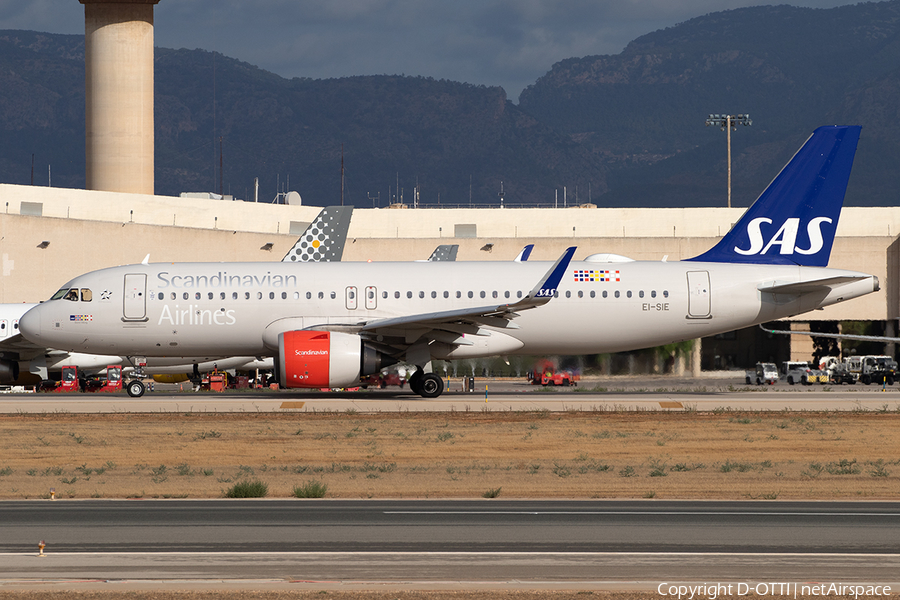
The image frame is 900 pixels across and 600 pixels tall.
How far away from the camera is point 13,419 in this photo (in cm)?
2783

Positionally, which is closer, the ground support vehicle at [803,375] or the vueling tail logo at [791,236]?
the vueling tail logo at [791,236]

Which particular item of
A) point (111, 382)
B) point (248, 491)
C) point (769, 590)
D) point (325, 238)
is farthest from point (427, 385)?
point (769, 590)

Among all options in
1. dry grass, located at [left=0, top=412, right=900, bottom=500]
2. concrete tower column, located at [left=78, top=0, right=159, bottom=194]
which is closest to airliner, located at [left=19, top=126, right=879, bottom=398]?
dry grass, located at [left=0, top=412, right=900, bottom=500]

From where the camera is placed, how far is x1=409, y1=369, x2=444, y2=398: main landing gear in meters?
33.6

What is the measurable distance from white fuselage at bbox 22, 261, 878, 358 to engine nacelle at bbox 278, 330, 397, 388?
1.37m

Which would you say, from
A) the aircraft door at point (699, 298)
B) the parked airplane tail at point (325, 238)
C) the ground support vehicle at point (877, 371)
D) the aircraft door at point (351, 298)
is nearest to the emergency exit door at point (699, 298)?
the aircraft door at point (699, 298)

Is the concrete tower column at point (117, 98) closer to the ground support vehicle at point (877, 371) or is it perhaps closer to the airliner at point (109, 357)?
the airliner at point (109, 357)

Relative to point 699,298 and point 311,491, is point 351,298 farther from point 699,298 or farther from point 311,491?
point 311,491

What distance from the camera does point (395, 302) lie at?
32.8 metres

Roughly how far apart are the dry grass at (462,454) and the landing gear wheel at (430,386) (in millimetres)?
5383

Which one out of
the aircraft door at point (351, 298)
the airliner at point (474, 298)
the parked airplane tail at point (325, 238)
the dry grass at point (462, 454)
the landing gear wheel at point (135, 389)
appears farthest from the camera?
the parked airplane tail at point (325, 238)

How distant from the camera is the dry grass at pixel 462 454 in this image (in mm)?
17578

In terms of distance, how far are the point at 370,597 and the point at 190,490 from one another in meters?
8.21

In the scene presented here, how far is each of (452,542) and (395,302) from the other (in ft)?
67.4
